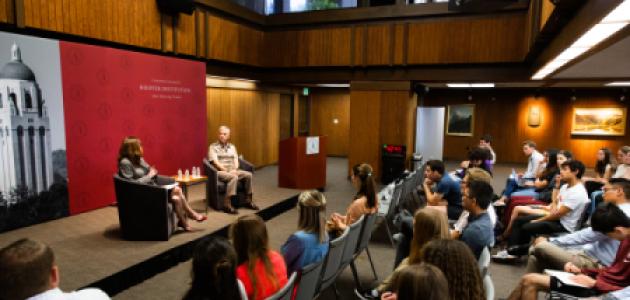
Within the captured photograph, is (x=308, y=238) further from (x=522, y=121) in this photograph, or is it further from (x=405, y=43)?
(x=522, y=121)

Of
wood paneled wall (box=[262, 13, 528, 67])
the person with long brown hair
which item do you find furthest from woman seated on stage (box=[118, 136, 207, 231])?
wood paneled wall (box=[262, 13, 528, 67])

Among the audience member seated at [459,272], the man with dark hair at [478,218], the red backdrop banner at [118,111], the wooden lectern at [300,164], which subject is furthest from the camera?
the wooden lectern at [300,164]

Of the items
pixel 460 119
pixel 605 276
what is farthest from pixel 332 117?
pixel 605 276

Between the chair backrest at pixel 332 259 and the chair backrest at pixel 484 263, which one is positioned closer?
the chair backrest at pixel 484 263

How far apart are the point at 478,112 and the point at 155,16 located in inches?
424

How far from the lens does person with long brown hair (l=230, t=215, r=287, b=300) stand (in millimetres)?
2328

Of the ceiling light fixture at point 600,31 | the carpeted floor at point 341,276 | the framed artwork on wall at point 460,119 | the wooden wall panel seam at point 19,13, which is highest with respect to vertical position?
the wooden wall panel seam at point 19,13

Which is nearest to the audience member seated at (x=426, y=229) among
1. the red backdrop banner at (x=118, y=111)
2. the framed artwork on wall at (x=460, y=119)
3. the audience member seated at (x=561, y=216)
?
the audience member seated at (x=561, y=216)

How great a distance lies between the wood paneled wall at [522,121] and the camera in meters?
12.2

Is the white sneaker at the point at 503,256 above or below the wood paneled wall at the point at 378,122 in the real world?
below

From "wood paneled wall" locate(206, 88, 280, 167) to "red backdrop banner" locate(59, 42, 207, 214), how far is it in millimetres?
1278

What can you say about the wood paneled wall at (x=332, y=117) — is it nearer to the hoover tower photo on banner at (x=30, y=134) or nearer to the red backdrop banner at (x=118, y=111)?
the red backdrop banner at (x=118, y=111)

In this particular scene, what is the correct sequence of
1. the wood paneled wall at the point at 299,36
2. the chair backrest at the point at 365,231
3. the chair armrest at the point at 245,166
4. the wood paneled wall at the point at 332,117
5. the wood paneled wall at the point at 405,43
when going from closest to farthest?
the chair backrest at the point at 365,231 → the wood paneled wall at the point at 299,36 → the chair armrest at the point at 245,166 → the wood paneled wall at the point at 405,43 → the wood paneled wall at the point at 332,117

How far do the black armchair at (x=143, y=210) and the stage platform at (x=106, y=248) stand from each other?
11cm
